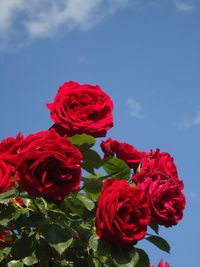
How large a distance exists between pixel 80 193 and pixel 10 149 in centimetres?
37

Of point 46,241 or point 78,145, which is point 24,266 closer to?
point 46,241

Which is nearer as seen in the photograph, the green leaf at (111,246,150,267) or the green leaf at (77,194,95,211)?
the green leaf at (111,246,150,267)

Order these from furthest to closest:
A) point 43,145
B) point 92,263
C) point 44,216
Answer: point 92,263, point 44,216, point 43,145

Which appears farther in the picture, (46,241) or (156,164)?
(156,164)

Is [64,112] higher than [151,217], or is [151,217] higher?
[64,112]

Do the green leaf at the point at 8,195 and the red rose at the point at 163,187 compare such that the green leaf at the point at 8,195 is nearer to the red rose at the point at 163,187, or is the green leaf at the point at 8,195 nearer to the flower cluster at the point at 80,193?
the flower cluster at the point at 80,193

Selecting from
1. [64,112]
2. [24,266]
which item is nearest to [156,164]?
[64,112]

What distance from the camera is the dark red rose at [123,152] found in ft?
8.82

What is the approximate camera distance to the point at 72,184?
214cm

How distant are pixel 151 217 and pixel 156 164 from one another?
26cm

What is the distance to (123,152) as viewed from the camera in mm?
2709

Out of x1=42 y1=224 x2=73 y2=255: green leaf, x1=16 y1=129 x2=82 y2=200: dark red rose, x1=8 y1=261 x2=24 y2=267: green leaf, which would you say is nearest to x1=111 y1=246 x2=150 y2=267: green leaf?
x1=42 y1=224 x2=73 y2=255: green leaf

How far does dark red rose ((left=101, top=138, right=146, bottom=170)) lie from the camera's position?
2.69 metres

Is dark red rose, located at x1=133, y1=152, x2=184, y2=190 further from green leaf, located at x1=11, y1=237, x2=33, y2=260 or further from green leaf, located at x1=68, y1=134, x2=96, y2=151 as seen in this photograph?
green leaf, located at x1=11, y1=237, x2=33, y2=260
